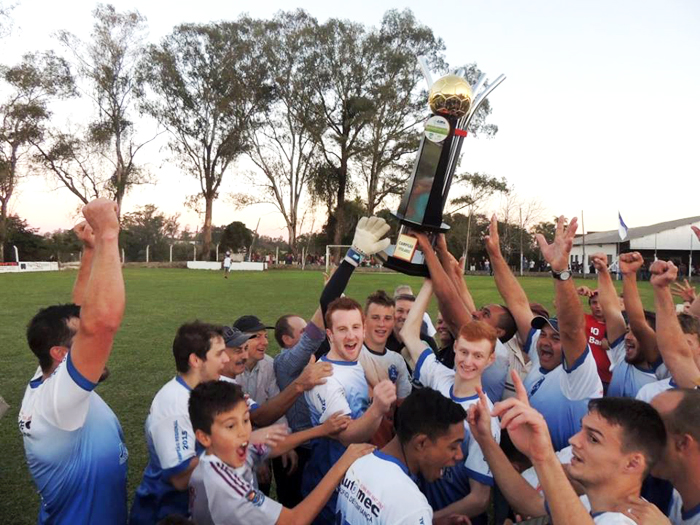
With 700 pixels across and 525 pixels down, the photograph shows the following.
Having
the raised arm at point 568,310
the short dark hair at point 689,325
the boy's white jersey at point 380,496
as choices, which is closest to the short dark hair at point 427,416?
the boy's white jersey at point 380,496

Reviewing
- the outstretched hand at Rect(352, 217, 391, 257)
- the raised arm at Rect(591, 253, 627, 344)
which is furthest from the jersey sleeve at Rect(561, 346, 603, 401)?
the outstretched hand at Rect(352, 217, 391, 257)

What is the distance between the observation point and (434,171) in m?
4.80

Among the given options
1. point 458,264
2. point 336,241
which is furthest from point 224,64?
point 458,264

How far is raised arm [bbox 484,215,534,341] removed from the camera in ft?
15.0

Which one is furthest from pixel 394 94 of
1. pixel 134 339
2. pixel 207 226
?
pixel 134 339

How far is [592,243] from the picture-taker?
59719mm

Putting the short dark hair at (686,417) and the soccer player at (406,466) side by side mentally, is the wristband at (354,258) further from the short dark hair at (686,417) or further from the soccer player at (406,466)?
the short dark hair at (686,417)

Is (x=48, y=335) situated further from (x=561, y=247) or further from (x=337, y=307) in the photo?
(x=561, y=247)

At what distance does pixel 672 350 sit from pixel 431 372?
1453 mm

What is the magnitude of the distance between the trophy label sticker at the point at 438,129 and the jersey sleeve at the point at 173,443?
313cm

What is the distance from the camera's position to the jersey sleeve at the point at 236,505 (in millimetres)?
2314

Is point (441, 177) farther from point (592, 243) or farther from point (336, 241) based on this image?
point (592, 243)

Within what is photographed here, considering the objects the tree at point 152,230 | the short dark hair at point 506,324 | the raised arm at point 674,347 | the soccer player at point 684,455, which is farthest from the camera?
the tree at point 152,230

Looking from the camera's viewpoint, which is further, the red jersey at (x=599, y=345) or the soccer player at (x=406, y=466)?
the red jersey at (x=599, y=345)
